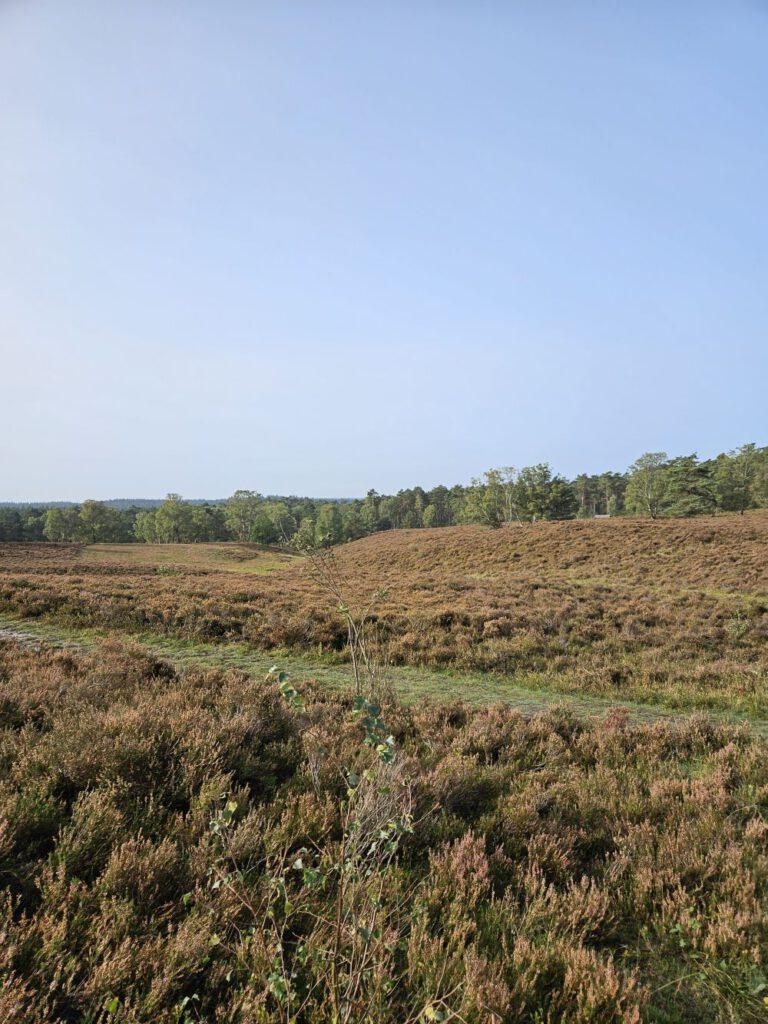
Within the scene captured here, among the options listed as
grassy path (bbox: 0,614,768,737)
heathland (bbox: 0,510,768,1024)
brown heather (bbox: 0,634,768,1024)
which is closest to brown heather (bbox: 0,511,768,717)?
heathland (bbox: 0,510,768,1024)

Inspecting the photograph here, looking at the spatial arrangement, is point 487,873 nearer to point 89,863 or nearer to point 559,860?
point 559,860

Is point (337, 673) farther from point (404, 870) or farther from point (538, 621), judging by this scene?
point (538, 621)

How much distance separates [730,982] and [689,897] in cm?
63

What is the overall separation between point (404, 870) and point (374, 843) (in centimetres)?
126

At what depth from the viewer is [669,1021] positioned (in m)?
2.62

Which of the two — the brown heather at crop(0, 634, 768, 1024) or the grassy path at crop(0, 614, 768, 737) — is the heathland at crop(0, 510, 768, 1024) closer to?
the brown heather at crop(0, 634, 768, 1024)

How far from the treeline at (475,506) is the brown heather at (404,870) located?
3316cm

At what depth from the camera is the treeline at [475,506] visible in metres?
61.9

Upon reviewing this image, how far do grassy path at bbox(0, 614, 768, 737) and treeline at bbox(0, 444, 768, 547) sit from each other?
26.4m

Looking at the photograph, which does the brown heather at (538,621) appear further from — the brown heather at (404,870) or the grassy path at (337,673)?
the brown heather at (404,870)

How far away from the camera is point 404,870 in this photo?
355 centimetres

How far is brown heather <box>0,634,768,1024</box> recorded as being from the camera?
2.43 metres

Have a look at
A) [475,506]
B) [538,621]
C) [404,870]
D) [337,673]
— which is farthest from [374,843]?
[475,506]

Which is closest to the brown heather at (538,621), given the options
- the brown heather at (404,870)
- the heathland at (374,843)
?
A: the heathland at (374,843)
